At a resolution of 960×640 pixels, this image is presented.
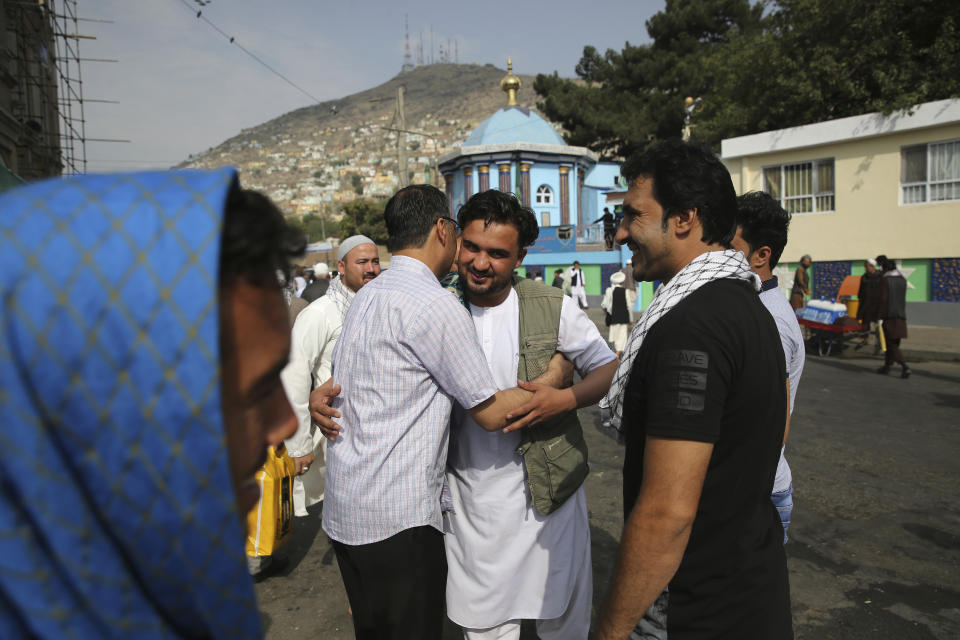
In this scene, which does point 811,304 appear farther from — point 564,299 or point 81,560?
point 81,560

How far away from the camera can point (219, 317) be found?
694 mm

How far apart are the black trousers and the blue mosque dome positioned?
91.8 ft

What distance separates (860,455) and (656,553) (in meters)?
5.13

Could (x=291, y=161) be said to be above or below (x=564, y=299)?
above

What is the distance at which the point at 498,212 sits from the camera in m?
2.53

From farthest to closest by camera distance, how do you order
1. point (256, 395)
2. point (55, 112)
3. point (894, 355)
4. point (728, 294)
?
point (55, 112), point (894, 355), point (728, 294), point (256, 395)

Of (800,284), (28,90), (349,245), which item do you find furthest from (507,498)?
(28,90)

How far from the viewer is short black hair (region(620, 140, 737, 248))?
1.62m

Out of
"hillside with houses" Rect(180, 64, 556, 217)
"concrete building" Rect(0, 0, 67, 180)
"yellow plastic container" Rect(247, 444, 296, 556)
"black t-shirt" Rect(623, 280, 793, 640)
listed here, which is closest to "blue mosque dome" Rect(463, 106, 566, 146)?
"concrete building" Rect(0, 0, 67, 180)

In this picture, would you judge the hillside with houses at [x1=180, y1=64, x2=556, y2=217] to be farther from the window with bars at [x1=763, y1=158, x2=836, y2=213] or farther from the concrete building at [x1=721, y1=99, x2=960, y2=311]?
the concrete building at [x1=721, y1=99, x2=960, y2=311]

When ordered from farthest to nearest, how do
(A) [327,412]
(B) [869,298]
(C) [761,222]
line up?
1. (B) [869,298]
2. (C) [761,222]
3. (A) [327,412]

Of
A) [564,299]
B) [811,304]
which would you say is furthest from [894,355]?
[564,299]

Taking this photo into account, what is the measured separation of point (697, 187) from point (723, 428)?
636 mm

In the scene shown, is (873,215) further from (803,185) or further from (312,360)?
(312,360)
